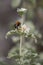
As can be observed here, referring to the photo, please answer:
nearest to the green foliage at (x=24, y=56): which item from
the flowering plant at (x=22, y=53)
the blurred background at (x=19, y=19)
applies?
the flowering plant at (x=22, y=53)

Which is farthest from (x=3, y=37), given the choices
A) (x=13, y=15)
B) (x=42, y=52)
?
(x=42, y=52)

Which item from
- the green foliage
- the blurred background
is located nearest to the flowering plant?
the green foliage

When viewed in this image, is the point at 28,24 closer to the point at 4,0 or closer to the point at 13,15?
the point at 13,15

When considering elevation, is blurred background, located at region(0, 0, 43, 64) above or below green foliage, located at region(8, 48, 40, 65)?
above

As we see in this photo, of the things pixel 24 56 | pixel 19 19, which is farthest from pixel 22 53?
pixel 19 19

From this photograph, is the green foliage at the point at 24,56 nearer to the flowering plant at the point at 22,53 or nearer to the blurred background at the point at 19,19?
the flowering plant at the point at 22,53

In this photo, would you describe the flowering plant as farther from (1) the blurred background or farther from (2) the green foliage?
(1) the blurred background

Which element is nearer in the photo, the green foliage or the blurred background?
the green foliage

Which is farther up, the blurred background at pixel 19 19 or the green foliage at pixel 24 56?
the blurred background at pixel 19 19

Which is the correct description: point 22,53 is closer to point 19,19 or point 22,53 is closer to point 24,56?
point 24,56
